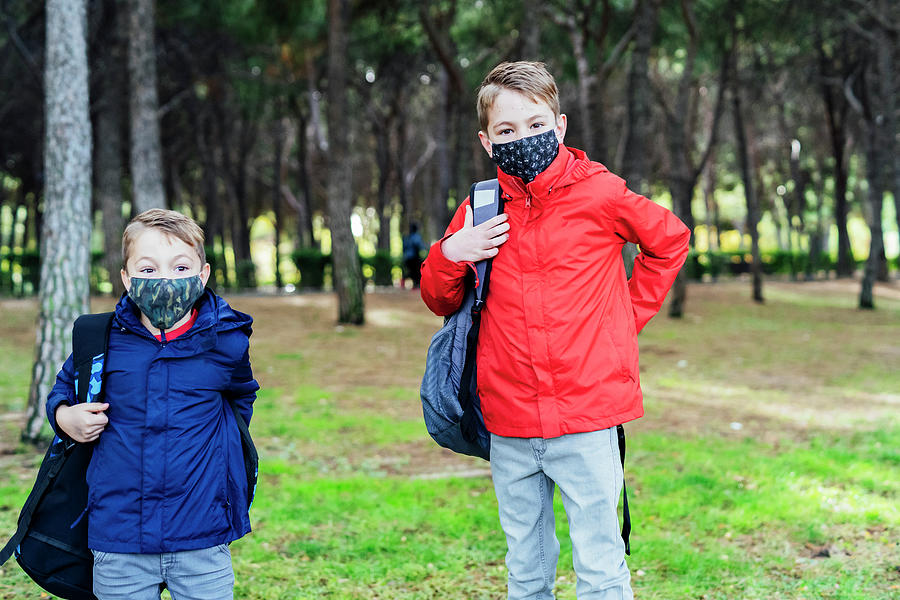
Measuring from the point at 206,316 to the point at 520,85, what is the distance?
45.9 inches

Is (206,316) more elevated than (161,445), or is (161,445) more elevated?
(206,316)

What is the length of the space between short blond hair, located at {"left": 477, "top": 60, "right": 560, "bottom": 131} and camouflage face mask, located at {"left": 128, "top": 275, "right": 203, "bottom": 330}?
104 centimetres

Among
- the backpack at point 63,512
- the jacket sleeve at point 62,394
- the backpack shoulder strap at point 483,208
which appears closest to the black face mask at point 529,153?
the backpack shoulder strap at point 483,208

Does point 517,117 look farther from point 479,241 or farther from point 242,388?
point 242,388

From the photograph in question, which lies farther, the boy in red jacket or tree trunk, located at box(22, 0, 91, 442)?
tree trunk, located at box(22, 0, 91, 442)

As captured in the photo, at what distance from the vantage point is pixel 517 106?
251 cm

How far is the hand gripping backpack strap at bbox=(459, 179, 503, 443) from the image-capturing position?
8.52ft

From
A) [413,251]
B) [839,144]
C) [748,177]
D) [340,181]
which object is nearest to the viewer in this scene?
[340,181]

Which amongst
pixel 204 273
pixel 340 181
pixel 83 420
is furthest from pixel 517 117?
pixel 340 181

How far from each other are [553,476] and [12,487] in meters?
4.11

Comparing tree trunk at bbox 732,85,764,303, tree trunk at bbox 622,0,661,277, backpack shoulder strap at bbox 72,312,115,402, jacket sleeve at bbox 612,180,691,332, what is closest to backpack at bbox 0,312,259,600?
backpack shoulder strap at bbox 72,312,115,402

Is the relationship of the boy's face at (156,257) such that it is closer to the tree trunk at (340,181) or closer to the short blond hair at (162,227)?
the short blond hair at (162,227)

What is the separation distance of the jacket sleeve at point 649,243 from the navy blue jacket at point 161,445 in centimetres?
122

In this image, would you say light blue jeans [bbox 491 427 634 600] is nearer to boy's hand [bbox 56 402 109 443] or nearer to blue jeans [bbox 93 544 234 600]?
blue jeans [bbox 93 544 234 600]
